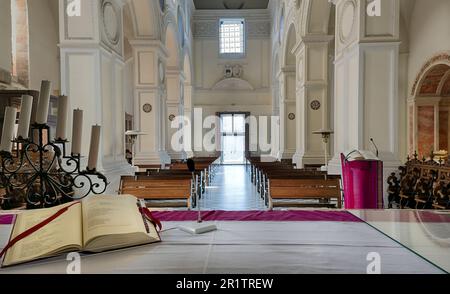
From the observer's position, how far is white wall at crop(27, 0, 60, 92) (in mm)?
12586

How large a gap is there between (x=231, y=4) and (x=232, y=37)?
6.00 feet

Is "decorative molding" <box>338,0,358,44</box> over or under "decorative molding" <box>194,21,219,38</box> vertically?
under

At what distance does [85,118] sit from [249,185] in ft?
22.1

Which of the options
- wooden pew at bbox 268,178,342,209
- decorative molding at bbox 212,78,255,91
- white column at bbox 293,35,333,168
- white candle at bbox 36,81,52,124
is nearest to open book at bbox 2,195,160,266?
white candle at bbox 36,81,52,124

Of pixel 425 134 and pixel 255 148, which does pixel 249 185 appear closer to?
pixel 425 134

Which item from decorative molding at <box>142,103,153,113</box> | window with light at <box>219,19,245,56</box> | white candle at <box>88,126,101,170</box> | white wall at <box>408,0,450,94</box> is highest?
window with light at <box>219,19,245,56</box>

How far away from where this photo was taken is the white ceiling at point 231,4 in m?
20.9

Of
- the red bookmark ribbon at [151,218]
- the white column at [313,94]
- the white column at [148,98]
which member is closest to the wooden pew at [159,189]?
the red bookmark ribbon at [151,218]

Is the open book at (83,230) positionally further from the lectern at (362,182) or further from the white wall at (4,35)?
the white wall at (4,35)

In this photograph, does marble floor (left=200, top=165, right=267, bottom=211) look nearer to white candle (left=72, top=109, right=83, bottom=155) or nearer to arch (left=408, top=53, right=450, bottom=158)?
white candle (left=72, top=109, right=83, bottom=155)

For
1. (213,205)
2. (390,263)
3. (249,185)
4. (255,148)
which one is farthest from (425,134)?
(390,263)

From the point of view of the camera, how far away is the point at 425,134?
40.0ft

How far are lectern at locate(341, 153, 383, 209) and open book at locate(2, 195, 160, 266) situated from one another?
2863 mm
